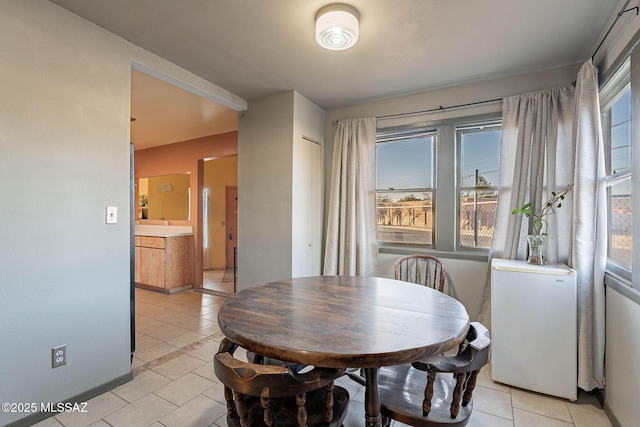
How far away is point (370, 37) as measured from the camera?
2143 mm

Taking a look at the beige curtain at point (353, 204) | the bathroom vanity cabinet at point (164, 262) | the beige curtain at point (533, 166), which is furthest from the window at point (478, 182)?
the bathroom vanity cabinet at point (164, 262)

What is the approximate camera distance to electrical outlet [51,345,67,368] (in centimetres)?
182

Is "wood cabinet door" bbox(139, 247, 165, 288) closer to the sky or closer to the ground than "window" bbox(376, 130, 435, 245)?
closer to the ground

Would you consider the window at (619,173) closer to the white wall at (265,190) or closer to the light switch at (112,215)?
the white wall at (265,190)

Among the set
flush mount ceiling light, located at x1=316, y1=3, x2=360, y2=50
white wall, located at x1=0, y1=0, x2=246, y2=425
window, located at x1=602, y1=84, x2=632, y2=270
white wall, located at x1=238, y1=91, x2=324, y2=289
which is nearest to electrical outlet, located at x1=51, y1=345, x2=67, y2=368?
white wall, located at x1=0, y1=0, x2=246, y2=425

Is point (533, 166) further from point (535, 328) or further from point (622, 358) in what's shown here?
point (622, 358)

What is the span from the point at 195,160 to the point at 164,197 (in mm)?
1499

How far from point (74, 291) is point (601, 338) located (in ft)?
11.4

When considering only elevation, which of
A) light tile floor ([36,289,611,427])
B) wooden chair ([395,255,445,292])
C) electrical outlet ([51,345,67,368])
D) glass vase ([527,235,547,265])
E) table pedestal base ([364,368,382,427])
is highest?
glass vase ([527,235,547,265])

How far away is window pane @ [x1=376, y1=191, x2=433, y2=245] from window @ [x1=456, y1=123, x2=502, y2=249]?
331 mm

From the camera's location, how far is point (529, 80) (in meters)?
2.64

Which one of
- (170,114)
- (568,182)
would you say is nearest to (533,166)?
(568,182)

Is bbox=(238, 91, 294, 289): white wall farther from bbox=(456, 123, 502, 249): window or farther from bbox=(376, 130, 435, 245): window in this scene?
bbox=(456, 123, 502, 249): window

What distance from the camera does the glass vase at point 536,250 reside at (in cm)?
228
